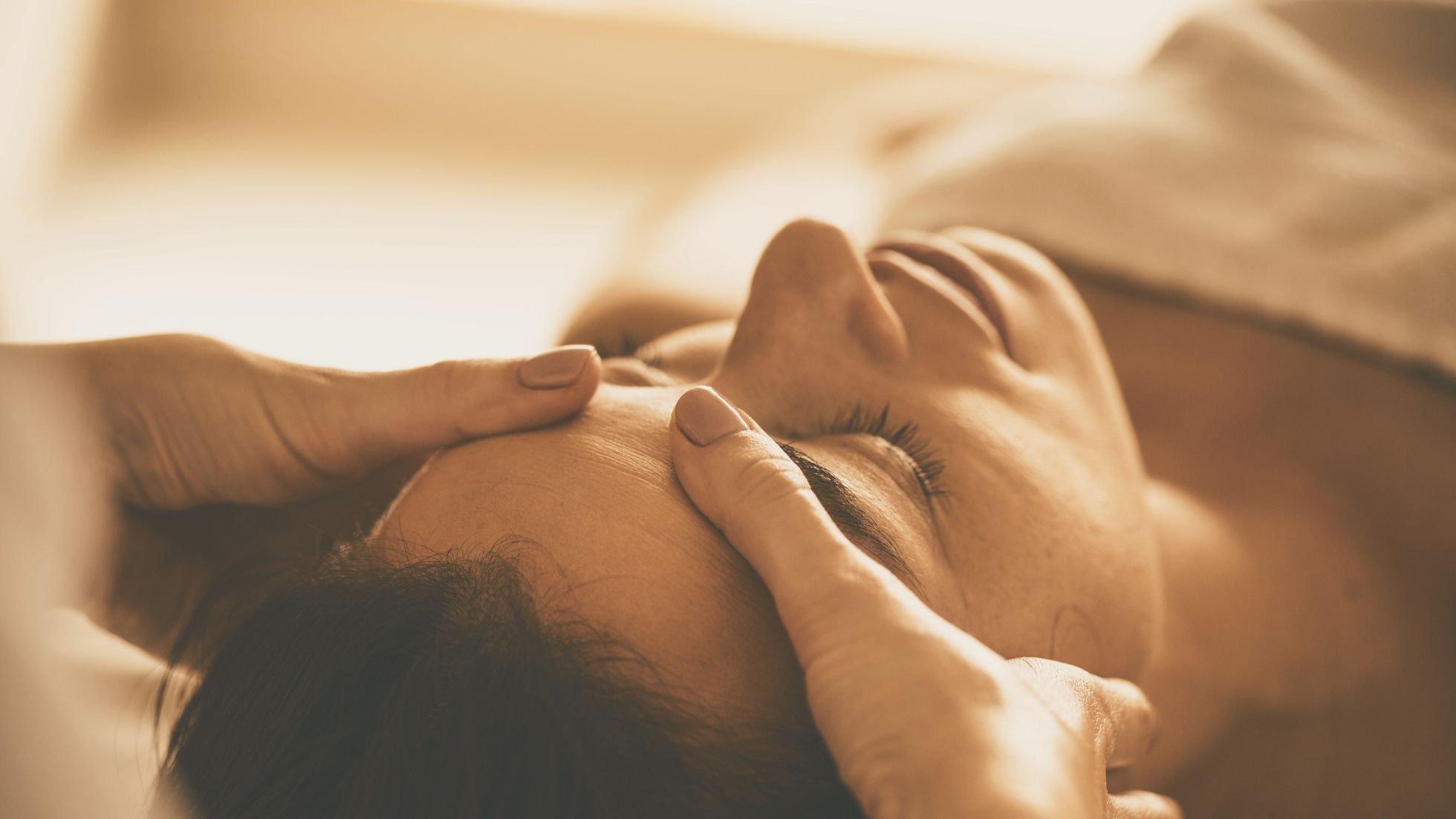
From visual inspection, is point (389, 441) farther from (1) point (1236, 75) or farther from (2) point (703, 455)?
(1) point (1236, 75)

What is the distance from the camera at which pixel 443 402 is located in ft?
2.31

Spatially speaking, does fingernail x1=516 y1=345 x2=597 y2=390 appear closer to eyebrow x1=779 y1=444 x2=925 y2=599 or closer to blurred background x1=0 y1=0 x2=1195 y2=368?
eyebrow x1=779 y1=444 x2=925 y2=599

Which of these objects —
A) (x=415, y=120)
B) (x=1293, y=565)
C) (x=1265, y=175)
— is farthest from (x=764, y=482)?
(x=415, y=120)

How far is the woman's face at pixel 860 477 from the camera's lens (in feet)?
1.89

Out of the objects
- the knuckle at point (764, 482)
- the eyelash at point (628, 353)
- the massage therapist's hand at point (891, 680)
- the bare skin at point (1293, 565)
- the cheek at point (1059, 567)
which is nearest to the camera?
the massage therapist's hand at point (891, 680)

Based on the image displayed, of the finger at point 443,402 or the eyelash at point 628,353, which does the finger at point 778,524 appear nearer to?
the finger at point 443,402

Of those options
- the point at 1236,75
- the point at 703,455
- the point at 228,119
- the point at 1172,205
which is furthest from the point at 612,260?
the point at 228,119

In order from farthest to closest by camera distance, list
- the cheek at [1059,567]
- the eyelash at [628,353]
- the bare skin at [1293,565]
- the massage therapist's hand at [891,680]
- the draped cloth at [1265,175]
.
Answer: the draped cloth at [1265,175], the bare skin at [1293,565], the eyelash at [628,353], the cheek at [1059,567], the massage therapist's hand at [891,680]

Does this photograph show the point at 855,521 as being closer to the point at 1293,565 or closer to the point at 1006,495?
the point at 1006,495

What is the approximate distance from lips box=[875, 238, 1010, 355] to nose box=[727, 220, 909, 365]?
0.40 feet

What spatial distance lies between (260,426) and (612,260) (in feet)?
2.91

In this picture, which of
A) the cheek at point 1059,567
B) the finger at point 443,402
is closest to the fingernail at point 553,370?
the finger at point 443,402

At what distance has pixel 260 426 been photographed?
783 millimetres

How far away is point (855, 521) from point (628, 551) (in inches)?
5.6
